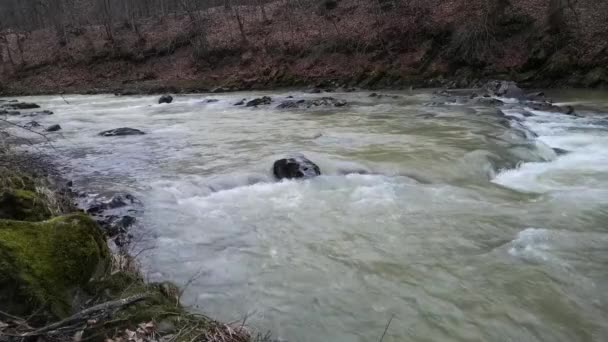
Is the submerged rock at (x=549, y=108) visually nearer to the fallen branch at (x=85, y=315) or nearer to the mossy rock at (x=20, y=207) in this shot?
the mossy rock at (x=20, y=207)

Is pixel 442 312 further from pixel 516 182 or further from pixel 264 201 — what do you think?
pixel 516 182

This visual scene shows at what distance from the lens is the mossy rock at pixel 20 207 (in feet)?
15.5

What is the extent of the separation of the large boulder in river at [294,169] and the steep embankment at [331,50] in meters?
14.8

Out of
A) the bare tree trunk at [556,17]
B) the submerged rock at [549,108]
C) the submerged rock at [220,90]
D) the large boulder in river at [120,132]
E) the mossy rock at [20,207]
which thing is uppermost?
the bare tree trunk at [556,17]

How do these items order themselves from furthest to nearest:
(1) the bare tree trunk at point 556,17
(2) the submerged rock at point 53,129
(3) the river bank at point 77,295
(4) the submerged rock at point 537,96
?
(1) the bare tree trunk at point 556,17, (4) the submerged rock at point 537,96, (2) the submerged rock at point 53,129, (3) the river bank at point 77,295

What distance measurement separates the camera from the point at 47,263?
136 inches

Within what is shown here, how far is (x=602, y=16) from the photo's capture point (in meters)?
20.4

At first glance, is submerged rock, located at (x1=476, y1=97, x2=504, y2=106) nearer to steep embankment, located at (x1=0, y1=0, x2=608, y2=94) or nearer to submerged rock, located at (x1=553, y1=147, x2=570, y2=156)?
steep embankment, located at (x1=0, y1=0, x2=608, y2=94)

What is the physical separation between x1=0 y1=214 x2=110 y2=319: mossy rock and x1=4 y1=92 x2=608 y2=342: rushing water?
125 centimetres

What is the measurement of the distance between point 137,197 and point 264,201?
206cm

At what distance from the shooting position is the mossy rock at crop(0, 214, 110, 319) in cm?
311

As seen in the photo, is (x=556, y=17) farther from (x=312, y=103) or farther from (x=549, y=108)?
(x=312, y=103)

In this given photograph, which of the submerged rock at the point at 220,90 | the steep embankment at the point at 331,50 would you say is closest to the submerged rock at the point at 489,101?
the steep embankment at the point at 331,50

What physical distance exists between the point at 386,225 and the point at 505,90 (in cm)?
1406
